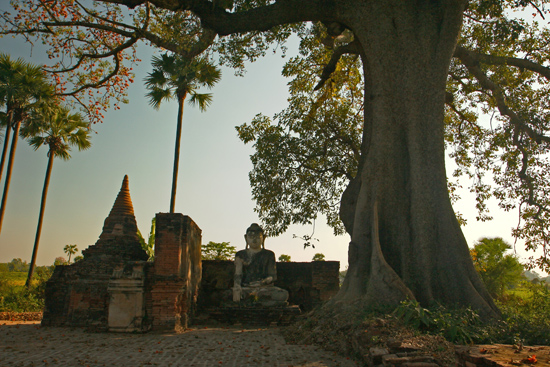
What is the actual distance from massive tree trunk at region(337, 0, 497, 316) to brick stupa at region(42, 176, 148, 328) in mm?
5080

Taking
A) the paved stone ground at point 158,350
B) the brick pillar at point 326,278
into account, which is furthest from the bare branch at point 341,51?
the paved stone ground at point 158,350

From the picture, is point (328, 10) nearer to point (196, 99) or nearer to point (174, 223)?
point (174, 223)

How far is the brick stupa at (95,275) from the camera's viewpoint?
9.58 m

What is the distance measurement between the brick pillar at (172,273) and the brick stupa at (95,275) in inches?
30.8

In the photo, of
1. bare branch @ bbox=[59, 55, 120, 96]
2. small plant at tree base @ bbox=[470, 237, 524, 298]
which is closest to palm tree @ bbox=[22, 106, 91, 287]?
bare branch @ bbox=[59, 55, 120, 96]

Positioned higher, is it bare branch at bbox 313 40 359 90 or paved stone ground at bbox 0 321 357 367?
bare branch at bbox 313 40 359 90

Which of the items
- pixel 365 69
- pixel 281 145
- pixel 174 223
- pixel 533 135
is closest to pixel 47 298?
pixel 174 223

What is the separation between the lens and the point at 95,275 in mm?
9781

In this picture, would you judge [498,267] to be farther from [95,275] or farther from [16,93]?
[16,93]

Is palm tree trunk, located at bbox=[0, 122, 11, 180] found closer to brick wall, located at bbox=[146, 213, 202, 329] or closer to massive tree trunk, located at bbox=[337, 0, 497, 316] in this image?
brick wall, located at bbox=[146, 213, 202, 329]

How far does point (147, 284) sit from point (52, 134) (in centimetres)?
1327

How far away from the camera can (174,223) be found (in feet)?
31.0

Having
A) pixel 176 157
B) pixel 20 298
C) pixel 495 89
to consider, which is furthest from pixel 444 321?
pixel 20 298

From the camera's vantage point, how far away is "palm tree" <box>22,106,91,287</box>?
18.6m
